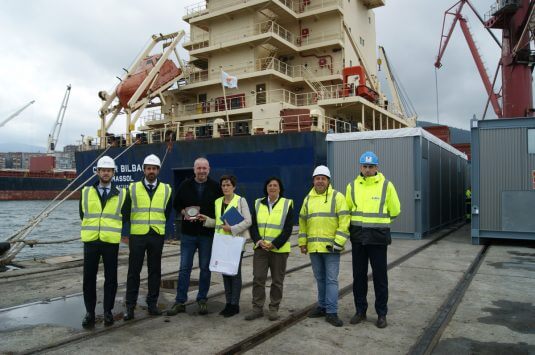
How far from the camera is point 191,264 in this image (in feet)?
17.1

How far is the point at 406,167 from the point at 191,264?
8.94 meters

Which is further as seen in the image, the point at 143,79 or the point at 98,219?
the point at 143,79

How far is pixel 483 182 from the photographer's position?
11.4 m

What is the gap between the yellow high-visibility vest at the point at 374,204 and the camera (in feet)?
15.2

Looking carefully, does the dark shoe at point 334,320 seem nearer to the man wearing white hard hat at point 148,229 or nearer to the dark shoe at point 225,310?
the dark shoe at point 225,310

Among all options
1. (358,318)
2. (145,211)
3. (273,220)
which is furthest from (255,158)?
(358,318)

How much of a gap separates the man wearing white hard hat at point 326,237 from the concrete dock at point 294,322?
218 mm

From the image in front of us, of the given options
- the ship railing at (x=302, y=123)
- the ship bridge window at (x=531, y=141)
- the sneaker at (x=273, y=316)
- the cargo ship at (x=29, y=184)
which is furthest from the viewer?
the cargo ship at (x=29, y=184)

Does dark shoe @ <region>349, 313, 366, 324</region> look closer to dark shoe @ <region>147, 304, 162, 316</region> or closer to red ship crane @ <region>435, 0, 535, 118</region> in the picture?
dark shoe @ <region>147, 304, 162, 316</region>

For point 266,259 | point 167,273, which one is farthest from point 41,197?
point 266,259

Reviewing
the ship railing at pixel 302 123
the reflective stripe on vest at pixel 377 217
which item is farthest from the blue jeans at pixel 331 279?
the ship railing at pixel 302 123

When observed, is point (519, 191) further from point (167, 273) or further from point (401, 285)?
point (167, 273)

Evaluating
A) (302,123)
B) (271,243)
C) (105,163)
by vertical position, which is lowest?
(271,243)

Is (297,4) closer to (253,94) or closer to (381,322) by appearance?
(253,94)
